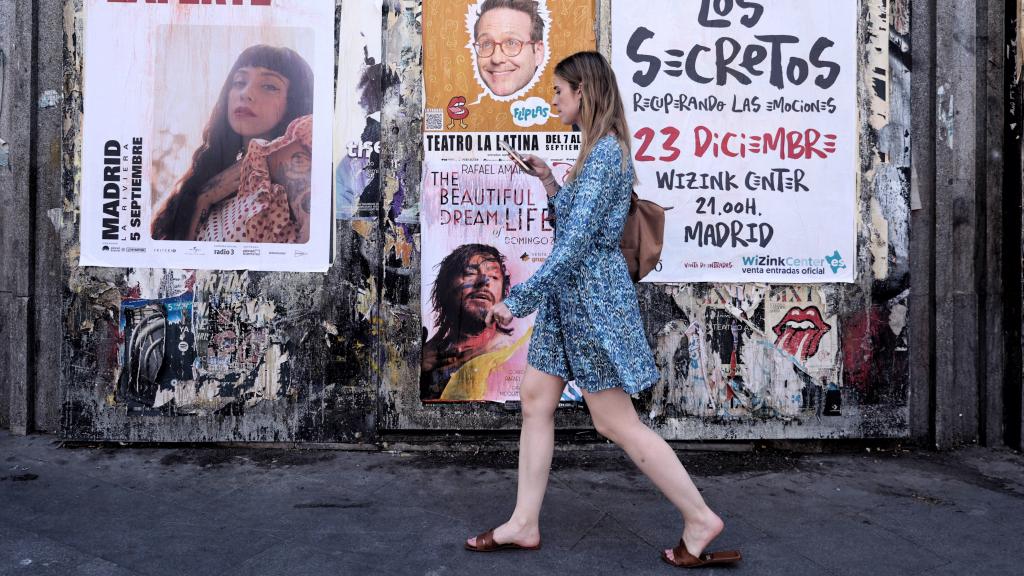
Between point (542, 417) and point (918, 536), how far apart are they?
1657 millimetres

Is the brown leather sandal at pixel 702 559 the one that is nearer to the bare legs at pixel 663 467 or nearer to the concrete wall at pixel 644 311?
the bare legs at pixel 663 467

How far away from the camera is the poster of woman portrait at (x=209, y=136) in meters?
4.64

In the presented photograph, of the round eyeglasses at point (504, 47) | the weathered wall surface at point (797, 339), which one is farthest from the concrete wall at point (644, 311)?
the round eyeglasses at point (504, 47)

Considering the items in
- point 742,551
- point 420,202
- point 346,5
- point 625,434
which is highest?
point 346,5

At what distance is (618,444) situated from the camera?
321 cm

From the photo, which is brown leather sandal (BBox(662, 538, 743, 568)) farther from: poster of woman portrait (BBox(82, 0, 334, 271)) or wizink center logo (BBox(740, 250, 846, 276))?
poster of woman portrait (BBox(82, 0, 334, 271))

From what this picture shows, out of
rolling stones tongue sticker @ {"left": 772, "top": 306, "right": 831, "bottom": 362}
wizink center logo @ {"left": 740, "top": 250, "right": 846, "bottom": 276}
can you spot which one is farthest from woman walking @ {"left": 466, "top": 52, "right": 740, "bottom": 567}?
rolling stones tongue sticker @ {"left": 772, "top": 306, "right": 831, "bottom": 362}

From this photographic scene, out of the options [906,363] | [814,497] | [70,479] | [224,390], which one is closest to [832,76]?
[906,363]

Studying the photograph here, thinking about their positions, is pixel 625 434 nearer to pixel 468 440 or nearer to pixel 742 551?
pixel 742 551

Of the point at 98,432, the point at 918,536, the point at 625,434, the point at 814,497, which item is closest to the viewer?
the point at 625,434

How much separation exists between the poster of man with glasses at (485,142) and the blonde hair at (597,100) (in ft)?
4.81

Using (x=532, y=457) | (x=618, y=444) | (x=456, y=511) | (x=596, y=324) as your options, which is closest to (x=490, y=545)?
(x=532, y=457)

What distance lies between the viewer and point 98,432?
466 centimetres

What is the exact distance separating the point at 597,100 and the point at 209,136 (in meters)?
2.48
